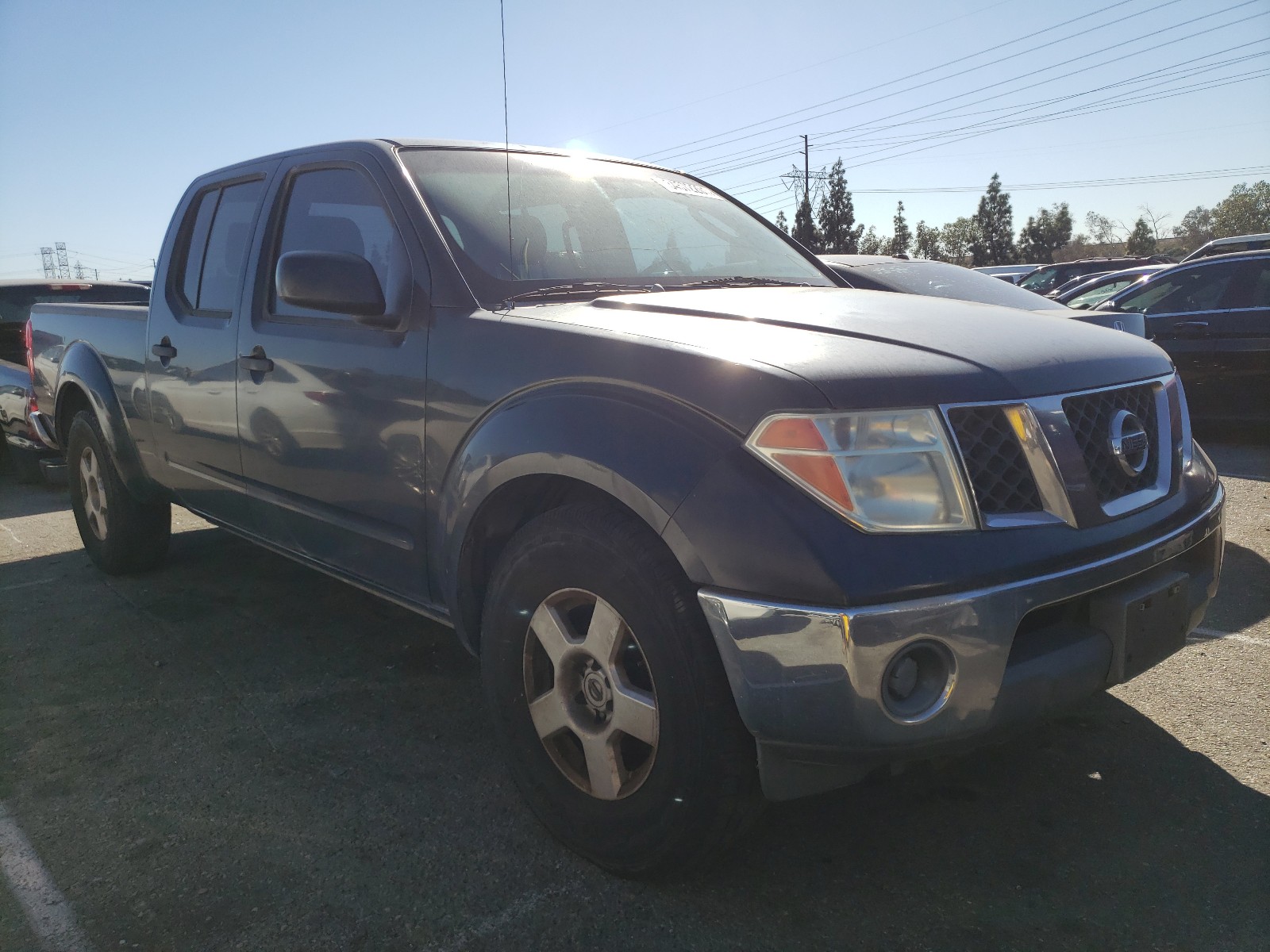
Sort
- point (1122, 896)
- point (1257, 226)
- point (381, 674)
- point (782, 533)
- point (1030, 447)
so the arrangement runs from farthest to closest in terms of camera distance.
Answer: point (1257, 226), point (381, 674), point (1122, 896), point (1030, 447), point (782, 533)

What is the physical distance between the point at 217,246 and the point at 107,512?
1.67 metres

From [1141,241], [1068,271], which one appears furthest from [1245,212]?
[1068,271]

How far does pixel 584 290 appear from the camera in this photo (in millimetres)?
2723

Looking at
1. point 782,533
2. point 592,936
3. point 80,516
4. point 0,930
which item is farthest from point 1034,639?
point 80,516

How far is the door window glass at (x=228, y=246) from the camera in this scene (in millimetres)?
3590

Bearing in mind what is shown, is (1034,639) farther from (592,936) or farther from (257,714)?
Answer: (257,714)

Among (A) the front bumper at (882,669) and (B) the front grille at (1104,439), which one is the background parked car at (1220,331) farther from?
(A) the front bumper at (882,669)

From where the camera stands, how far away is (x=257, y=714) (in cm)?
321

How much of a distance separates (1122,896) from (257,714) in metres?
2.62

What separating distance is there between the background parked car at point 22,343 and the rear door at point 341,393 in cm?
463

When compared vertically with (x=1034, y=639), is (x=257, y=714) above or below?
below

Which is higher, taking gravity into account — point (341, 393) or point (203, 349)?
point (203, 349)

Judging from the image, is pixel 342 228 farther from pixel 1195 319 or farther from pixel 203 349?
pixel 1195 319

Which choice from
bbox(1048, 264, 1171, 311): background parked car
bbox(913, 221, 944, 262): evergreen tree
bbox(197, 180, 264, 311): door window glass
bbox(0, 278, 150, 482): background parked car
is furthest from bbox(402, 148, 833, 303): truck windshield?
bbox(913, 221, 944, 262): evergreen tree
